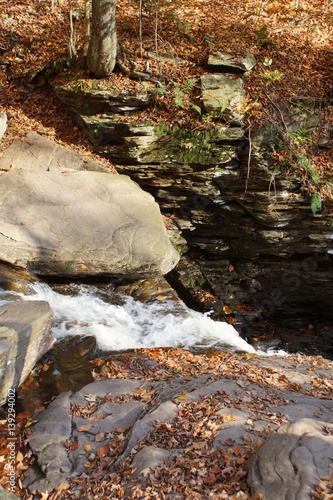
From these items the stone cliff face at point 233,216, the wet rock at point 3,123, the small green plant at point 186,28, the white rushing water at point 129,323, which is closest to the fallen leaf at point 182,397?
the white rushing water at point 129,323

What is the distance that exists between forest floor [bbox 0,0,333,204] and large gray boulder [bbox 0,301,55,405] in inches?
210

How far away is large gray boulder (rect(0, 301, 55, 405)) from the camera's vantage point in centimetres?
421

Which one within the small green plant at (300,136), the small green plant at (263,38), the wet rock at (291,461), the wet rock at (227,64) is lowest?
the wet rock at (291,461)

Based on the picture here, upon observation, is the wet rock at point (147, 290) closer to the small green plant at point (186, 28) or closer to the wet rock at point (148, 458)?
the wet rock at point (148, 458)

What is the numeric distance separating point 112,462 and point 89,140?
26.4ft

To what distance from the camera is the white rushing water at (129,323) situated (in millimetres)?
6254

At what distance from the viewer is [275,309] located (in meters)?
11.5

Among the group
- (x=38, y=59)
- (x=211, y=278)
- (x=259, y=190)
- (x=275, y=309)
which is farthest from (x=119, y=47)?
(x=275, y=309)

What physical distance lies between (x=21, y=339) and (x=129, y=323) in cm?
261

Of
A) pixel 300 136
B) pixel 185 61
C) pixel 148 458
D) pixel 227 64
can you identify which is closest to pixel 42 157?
pixel 185 61

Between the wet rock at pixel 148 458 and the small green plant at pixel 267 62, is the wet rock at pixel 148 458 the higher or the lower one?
the lower one

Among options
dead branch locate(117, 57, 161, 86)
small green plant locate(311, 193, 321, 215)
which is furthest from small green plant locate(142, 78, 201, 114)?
small green plant locate(311, 193, 321, 215)

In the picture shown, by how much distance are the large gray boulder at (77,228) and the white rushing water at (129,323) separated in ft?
1.80

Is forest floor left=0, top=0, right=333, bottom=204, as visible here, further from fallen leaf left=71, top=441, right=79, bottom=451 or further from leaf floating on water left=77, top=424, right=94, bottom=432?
fallen leaf left=71, top=441, right=79, bottom=451
